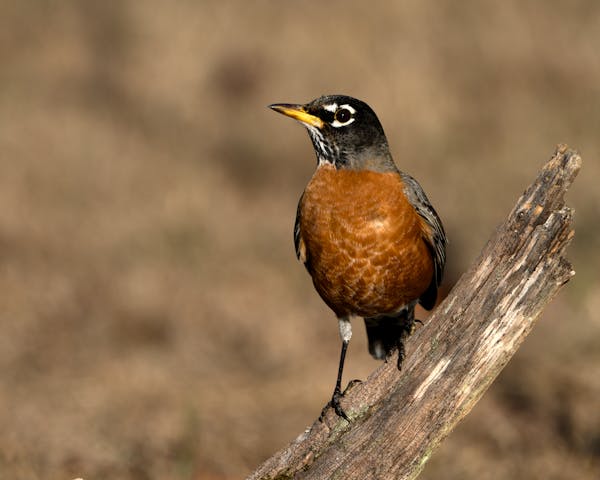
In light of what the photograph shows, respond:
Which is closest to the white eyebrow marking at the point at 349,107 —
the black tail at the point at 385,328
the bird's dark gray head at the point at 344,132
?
the bird's dark gray head at the point at 344,132

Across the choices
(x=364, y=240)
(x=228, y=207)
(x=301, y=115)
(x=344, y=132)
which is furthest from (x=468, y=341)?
(x=228, y=207)

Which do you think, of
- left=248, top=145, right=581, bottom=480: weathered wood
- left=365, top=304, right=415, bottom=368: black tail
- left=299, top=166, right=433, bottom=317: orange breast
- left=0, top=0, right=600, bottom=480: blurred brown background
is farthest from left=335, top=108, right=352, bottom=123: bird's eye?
left=0, top=0, right=600, bottom=480: blurred brown background

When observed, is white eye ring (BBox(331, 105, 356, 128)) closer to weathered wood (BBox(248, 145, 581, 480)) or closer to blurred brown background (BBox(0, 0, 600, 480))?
weathered wood (BBox(248, 145, 581, 480))

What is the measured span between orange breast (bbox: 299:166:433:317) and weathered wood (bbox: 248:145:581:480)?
952 millimetres

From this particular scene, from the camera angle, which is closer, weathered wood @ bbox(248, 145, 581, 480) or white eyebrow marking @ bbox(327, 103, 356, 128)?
weathered wood @ bbox(248, 145, 581, 480)

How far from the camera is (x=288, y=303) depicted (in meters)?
9.22

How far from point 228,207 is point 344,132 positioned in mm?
5432

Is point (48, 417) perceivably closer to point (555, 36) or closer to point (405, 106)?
point (405, 106)

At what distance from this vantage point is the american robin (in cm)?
517

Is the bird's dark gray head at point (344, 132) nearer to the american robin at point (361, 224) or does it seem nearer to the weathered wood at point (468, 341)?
the american robin at point (361, 224)

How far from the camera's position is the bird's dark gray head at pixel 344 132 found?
5.46 meters

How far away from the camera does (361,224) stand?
5164 millimetres

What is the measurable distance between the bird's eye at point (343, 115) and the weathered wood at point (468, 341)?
1.61m

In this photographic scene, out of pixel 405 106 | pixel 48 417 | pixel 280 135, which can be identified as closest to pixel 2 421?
pixel 48 417
